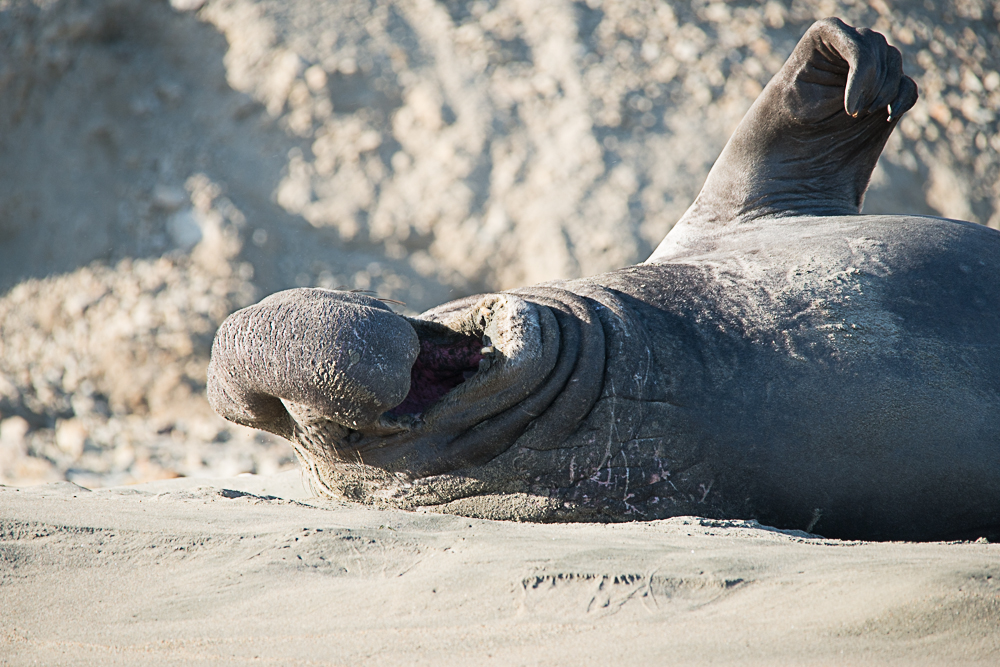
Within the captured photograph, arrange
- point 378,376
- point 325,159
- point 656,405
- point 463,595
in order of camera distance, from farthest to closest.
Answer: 1. point 325,159
2. point 656,405
3. point 378,376
4. point 463,595

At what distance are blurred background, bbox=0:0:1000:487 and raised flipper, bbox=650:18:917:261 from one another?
109 inches

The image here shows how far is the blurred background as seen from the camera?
6629 millimetres

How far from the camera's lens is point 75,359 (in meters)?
6.49

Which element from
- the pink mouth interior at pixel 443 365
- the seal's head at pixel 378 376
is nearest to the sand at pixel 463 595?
the seal's head at pixel 378 376

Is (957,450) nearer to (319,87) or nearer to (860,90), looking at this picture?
(860,90)

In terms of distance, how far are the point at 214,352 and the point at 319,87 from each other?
17.0 feet

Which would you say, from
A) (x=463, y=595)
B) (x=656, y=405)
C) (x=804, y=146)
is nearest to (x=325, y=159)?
(x=804, y=146)

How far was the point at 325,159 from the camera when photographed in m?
7.06

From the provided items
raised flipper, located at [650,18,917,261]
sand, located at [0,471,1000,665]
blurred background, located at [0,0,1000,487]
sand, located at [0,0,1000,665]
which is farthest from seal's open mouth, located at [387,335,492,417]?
blurred background, located at [0,0,1000,487]

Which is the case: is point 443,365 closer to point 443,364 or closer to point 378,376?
point 443,364

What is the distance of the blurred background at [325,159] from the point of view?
21.7 ft

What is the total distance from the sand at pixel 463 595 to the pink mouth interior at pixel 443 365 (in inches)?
20.8

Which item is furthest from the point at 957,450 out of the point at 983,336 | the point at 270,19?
the point at 270,19

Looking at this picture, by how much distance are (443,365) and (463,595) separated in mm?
999
